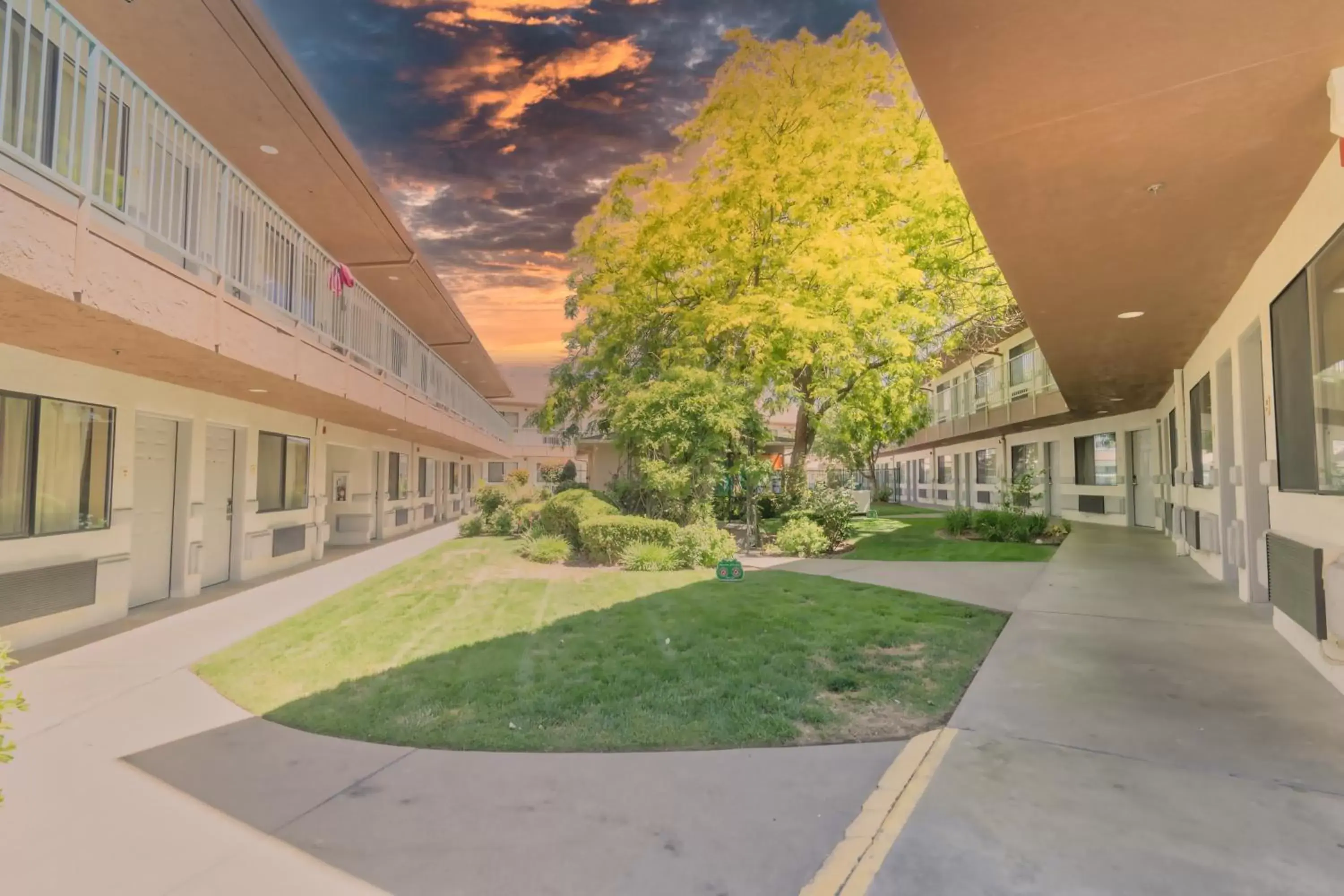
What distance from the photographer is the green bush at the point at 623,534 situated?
41.6 feet

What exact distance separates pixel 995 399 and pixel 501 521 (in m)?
18.1

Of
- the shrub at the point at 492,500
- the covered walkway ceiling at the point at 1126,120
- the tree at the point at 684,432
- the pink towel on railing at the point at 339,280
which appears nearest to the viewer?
the covered walkway ceiling at the point at 1126,120

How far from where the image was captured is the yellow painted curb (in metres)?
2.73

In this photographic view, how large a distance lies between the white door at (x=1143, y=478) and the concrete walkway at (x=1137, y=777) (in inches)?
605

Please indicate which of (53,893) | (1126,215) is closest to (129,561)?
(53,893)

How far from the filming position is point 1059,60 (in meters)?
3.59

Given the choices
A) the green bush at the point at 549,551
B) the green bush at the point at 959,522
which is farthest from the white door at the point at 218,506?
the green bush at the point at 959,522

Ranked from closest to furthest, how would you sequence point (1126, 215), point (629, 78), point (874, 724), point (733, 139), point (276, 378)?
point (874, 724), point (1126, 215), point (276, 378), point (733, 139), point (629, 78)

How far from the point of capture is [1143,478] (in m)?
20.4

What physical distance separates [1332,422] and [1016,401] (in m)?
18.3

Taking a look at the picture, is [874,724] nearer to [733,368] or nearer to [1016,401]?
[733,368]

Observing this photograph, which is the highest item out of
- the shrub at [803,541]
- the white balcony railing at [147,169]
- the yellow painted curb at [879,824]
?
the white balcony railing at [147,169]

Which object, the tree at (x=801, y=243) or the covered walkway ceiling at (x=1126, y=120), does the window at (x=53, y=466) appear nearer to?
the covered walkway ceiling at (x=1126, y=120)

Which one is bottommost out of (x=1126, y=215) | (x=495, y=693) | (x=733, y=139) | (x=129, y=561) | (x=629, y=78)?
(x=495, y=693)
